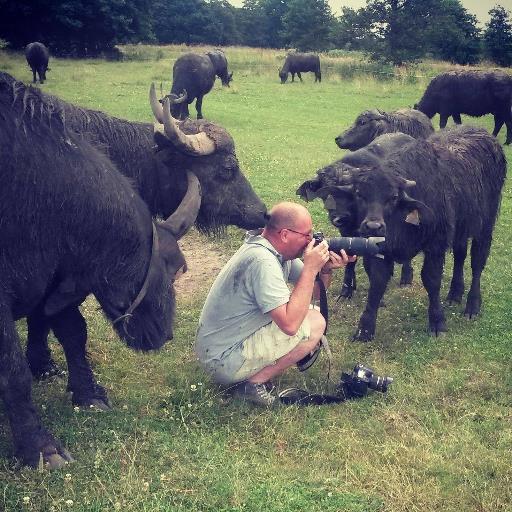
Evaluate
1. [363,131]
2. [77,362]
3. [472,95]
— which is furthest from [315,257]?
[472,95]

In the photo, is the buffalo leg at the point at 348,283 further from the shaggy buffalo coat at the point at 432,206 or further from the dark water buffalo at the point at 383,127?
the dark water buffalo at the point at 383,127

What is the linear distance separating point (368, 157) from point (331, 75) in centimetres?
2849

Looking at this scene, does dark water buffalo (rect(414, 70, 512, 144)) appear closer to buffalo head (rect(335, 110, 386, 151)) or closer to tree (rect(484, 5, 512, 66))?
buffalo head (rect(335, 110, 386, 151))

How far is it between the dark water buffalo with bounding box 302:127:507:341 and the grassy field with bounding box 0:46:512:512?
0.47 meters

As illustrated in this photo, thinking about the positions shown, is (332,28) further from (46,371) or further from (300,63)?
(46,371)

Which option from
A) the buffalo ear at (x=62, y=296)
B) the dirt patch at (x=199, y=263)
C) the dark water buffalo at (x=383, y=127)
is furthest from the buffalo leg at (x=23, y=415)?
the dark water buffalo at (x=383, y=127)

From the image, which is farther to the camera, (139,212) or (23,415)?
(139,212)

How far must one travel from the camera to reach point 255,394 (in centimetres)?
435

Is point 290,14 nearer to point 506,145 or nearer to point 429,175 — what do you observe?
point 506,145

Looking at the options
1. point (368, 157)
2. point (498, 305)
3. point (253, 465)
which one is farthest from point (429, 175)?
point (253, 465)

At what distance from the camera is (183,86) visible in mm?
17172

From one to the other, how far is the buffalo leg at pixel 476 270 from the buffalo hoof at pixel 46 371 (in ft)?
12.5

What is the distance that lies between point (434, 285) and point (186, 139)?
2.61m

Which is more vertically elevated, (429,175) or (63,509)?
(429,175)
